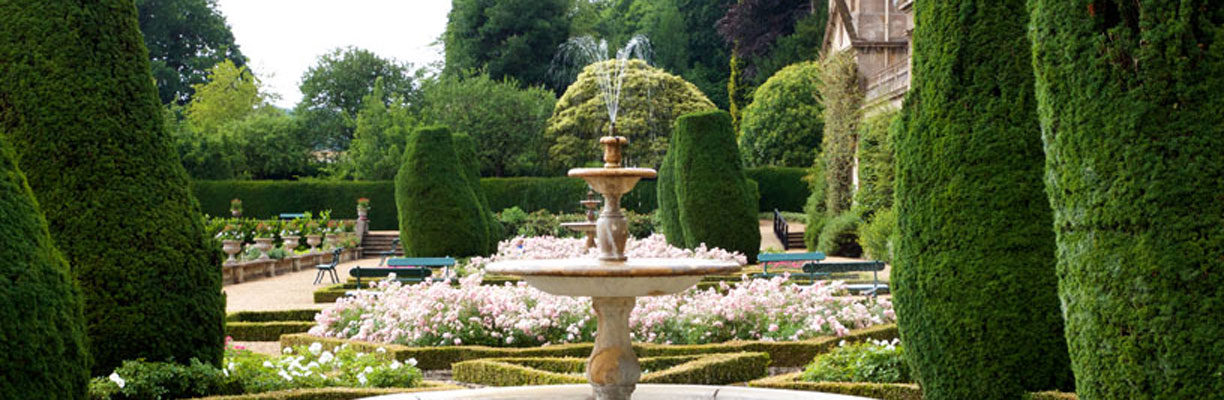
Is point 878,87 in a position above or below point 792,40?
below

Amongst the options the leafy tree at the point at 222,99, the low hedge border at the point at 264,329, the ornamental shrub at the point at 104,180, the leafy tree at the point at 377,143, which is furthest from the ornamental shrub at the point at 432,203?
the leafy tree at the point at 222,99

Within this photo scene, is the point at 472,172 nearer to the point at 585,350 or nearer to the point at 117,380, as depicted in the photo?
the point at 585,350

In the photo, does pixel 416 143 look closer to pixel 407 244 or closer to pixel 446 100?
pixel 407 244

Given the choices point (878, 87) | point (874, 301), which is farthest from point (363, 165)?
point (874, 301)

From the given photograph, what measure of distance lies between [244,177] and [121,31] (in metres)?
31.6

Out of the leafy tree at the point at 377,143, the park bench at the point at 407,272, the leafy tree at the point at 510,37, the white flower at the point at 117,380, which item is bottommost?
the white flower at the point at 117,380

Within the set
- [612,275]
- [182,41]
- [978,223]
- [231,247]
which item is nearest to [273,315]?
[612,275]

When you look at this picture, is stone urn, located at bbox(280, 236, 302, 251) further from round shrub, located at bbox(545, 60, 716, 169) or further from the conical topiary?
round shrub, located at bbox(545, 60, 716, 169)

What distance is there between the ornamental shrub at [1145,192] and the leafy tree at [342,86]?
41542 mm

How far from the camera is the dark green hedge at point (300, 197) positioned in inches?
1267

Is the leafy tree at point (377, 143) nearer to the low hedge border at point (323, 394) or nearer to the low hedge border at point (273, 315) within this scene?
the low hedge border at point (273, 315)

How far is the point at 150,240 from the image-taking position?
605 cm

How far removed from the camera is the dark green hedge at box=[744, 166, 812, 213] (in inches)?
1326

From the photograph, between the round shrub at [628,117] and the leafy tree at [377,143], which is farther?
the round shrub at [628,117]
